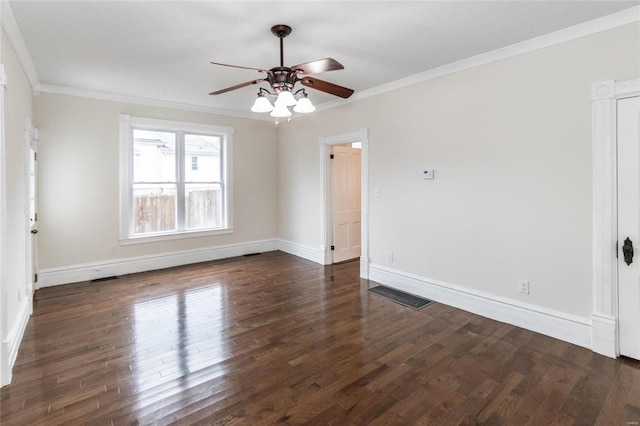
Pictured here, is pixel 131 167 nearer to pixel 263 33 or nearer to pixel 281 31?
pixel 263 33

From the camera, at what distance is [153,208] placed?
5.43 m

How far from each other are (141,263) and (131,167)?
1.55 m

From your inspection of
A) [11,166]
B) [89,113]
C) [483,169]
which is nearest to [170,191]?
[89,113]

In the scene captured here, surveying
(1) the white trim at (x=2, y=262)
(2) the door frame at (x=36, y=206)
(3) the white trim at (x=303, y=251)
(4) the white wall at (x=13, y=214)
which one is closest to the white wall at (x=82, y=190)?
(2) the door frame at (x=36, y=206)

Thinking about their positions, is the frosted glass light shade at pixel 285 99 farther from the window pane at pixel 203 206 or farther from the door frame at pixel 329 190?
the window pane at pixel 203 206

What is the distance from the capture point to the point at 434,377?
2.39 m

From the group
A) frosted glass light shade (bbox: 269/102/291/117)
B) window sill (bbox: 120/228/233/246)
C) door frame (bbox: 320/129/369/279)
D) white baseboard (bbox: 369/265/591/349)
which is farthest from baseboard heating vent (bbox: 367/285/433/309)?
window sill (bbox: 120/228/233/246)

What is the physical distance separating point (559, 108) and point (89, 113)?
19.1 feet

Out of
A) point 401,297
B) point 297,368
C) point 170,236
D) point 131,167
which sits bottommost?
point 297,368

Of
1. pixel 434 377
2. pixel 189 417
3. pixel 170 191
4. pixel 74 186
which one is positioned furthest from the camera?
pixel 170 191

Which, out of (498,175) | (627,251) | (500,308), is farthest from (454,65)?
(500,308)

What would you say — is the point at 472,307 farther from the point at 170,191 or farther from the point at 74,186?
the point at 74,186

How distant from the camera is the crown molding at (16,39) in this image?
8.00ft

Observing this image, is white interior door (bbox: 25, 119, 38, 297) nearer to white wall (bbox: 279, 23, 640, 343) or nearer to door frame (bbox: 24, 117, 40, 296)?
door frame (bbox: 24, 117, 40, 296)
